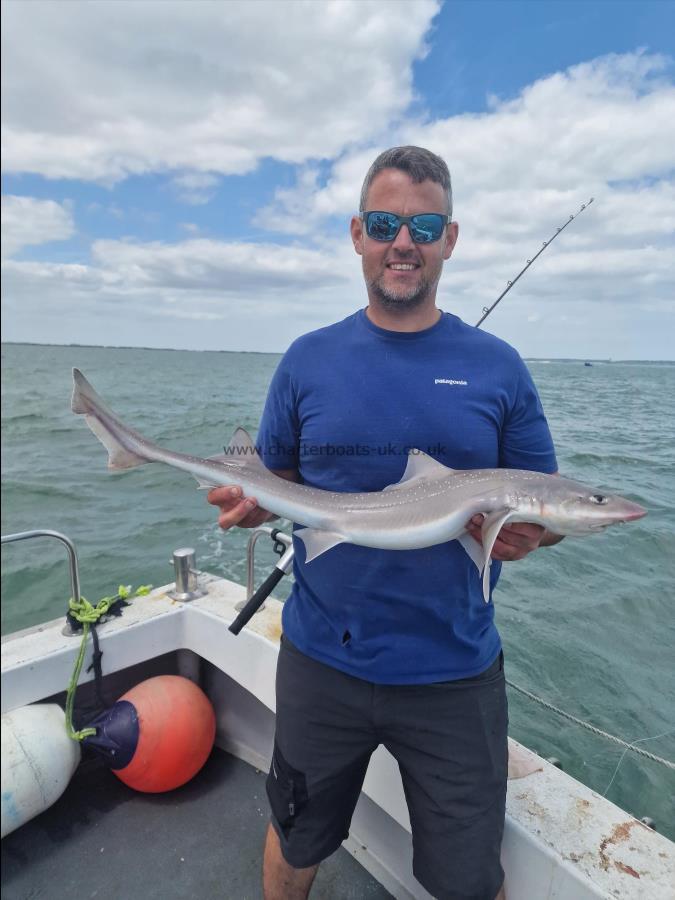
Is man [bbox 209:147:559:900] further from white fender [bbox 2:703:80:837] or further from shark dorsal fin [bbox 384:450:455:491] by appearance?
white fender [bbox 2:703:80:837]

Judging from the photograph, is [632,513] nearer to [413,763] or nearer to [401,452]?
[401,452]

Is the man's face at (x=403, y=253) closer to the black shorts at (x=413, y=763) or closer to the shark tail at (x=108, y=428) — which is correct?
the shark tail at (x=108, y=428)

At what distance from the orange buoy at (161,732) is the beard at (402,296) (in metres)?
2.82

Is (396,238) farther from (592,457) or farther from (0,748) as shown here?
(592,457)

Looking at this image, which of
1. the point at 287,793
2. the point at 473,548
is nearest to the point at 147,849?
the point at 287,793

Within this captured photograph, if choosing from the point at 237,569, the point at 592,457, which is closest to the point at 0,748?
the point at 237,569

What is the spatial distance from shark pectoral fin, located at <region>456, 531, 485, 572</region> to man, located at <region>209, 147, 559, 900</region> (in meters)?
0.04

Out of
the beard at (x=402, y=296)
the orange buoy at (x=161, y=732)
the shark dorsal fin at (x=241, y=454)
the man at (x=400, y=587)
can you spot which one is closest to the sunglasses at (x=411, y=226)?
the man at (x=400, y=587)

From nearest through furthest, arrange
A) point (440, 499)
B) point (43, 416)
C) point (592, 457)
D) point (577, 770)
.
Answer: point (440, 499)
point (577, 770)
point (592, 457)
point (43, 416)

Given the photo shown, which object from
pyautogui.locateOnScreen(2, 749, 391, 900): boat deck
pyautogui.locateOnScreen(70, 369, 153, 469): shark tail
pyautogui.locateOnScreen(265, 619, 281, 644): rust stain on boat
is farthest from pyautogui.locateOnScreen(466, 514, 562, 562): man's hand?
pyautogui.locateOnScreen(2, 749, 391, 900): boat deck

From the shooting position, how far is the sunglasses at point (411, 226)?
2.48 metres

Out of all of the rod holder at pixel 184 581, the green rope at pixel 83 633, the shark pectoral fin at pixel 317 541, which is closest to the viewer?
the shark pectoral fin at pixel 317 541

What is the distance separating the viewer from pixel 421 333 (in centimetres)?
248

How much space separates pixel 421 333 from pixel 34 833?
3.58 m
